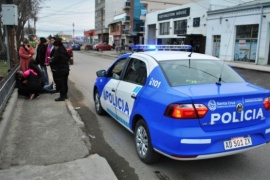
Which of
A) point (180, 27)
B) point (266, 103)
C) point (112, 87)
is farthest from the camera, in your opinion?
point (180, 27)

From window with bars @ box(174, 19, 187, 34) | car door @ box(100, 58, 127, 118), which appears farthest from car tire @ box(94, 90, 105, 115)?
window with bars @ box(174, 19, 187, 34)

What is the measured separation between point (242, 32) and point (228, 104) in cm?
2592

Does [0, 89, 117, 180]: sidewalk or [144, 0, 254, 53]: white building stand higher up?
[144, 0, 254, 53]: white building

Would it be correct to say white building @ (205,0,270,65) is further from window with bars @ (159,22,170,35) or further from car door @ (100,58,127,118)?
car door @ (100,58,127,118)

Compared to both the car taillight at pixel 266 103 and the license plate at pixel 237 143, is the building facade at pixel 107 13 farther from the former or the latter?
the license plate at pixel 237 143

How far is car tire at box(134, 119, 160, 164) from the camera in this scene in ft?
14.0

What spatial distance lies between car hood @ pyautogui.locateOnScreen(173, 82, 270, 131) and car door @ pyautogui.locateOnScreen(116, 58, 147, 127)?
0.91 meters

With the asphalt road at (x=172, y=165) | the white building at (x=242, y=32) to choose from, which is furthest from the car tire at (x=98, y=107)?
the white building at (x=242, y=32)

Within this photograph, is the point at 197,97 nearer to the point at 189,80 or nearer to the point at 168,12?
the point at 189,80

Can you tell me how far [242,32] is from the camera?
27609mm

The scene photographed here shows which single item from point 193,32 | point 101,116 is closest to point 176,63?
point 101,116

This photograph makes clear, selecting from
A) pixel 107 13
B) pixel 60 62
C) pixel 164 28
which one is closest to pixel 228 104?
pixel 60 62

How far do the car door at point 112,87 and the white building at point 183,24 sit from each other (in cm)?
2119

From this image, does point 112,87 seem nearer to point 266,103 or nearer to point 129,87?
point 129,87
